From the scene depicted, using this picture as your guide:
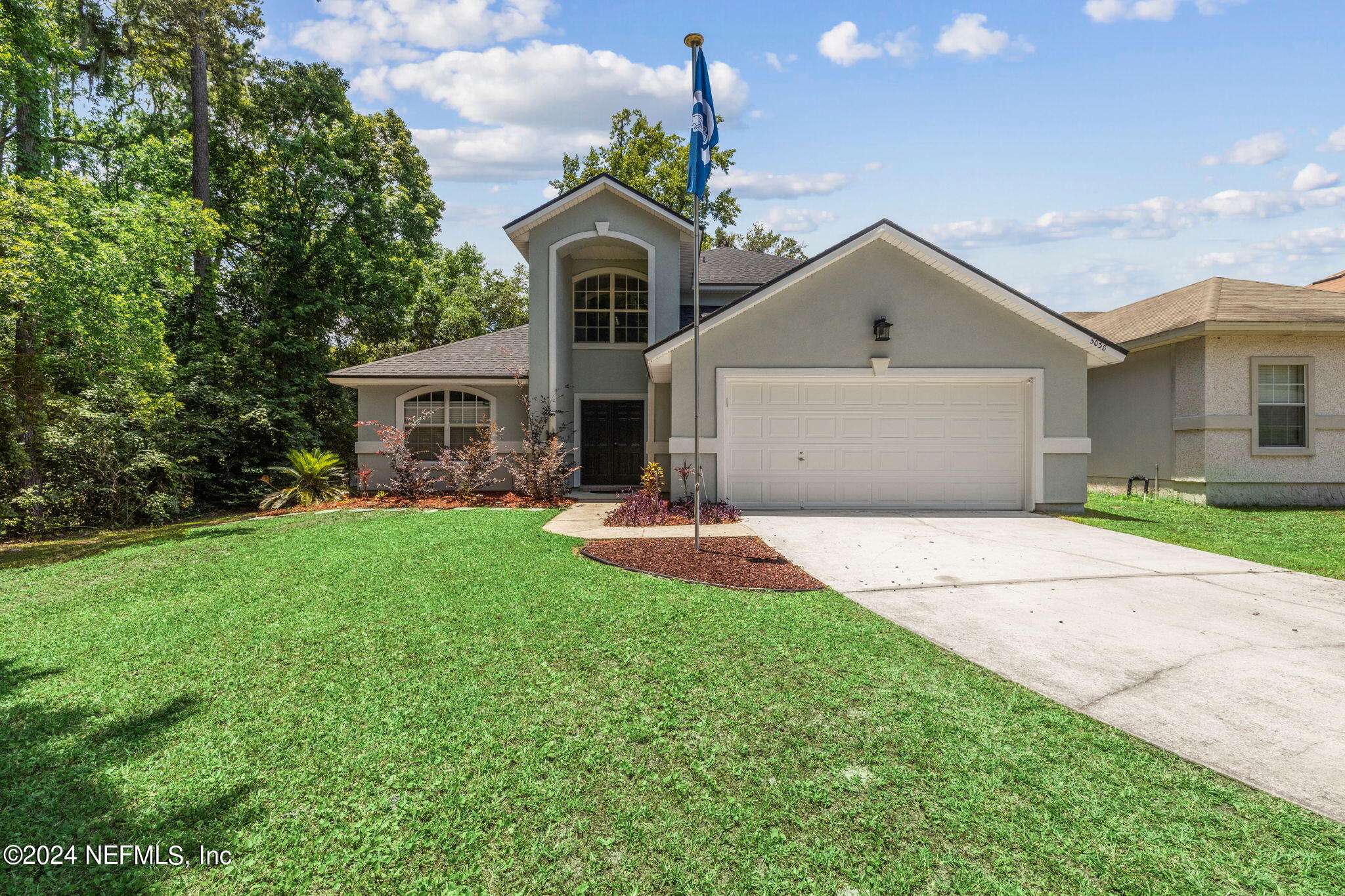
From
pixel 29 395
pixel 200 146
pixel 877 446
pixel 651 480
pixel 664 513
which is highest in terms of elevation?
pixel 200 146

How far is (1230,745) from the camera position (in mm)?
2852

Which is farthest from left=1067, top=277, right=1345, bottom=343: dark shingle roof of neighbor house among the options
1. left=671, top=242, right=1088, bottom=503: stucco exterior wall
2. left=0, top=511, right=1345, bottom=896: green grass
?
left=0, top=511, right=1345, bottom=896: green grass

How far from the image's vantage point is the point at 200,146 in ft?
52.0

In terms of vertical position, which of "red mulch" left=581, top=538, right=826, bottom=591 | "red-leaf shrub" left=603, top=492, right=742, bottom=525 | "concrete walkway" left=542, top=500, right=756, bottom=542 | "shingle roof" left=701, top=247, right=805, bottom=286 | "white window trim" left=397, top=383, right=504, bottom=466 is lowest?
"red mulch" left=581, top=538, right=826, bottom=591

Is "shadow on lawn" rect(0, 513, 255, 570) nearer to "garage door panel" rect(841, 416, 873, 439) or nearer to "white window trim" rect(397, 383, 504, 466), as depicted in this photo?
"white window trim" rect(397, 383, 504, 466)

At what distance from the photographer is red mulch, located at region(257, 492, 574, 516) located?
1152 cm

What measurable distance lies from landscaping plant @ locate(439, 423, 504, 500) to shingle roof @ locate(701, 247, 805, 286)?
697cm

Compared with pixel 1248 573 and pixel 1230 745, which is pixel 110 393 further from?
pixel 1248 573

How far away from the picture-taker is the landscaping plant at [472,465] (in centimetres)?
1223

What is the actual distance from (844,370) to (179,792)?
9636 mm

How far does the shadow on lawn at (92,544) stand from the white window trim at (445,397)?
460 cm

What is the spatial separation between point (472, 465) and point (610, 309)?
4960 millimetres

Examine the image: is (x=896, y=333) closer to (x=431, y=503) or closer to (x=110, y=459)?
(x=431, y=503)

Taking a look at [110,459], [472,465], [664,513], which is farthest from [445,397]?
[664,513]
